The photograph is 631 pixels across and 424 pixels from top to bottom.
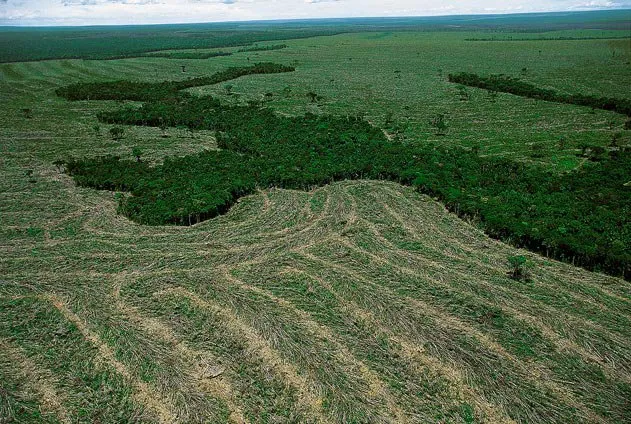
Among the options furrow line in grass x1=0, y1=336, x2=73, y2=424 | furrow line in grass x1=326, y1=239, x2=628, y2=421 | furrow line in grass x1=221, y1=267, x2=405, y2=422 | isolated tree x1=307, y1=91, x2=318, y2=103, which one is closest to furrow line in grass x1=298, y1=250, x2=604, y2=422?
furrow line in grass x1=326, y1=239, x2=628, y2=421

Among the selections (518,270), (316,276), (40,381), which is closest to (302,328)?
(316,276)

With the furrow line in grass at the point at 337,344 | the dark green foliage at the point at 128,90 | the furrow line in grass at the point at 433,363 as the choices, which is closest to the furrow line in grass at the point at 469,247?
the furrow line in grass at the point at 433,363

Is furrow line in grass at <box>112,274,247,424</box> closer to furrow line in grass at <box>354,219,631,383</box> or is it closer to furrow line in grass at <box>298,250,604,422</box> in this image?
furrow line in grass at <box>298,250,604,422</box>

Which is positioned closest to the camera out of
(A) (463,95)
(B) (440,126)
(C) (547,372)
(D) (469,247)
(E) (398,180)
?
(C) (547,372)

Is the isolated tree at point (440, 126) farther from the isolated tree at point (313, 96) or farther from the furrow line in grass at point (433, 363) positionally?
the furrow line in grass at point (433, 363)

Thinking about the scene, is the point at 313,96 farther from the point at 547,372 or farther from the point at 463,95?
the point at 547,372

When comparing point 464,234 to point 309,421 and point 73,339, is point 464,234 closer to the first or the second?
point 309,421

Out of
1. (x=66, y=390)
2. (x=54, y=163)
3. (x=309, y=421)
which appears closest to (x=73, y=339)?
(x=66, y=390)
